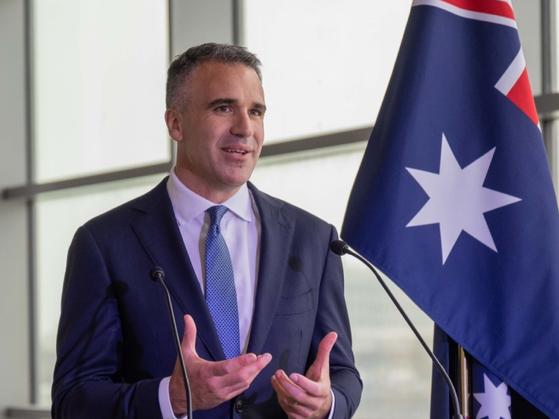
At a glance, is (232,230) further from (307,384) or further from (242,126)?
(307,384)

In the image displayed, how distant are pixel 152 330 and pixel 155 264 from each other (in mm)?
163

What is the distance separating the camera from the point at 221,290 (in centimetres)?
268

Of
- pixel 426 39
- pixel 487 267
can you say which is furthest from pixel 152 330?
pixel 426 39

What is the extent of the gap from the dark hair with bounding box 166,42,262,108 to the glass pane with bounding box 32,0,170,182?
359 centimetres

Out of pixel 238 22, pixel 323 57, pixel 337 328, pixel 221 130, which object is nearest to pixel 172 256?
pixel 221 130

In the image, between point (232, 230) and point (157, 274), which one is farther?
point (232, 230)

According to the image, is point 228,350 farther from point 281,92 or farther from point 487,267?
point 281,92

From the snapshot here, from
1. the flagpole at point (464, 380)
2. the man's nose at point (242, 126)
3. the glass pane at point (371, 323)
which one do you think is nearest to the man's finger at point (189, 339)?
the man's nose at point (242, 126)

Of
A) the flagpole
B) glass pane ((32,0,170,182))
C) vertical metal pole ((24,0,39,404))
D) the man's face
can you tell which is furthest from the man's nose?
vertical metal pole ((24,0,39,404))

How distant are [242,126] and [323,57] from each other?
2.86m

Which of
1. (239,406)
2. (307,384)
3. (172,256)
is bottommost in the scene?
(239,406)

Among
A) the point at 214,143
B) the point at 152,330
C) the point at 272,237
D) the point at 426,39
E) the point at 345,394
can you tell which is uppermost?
the point at 426,39

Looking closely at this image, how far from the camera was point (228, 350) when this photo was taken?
8.61 feet

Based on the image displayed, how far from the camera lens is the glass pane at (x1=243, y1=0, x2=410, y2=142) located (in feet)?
17.1
